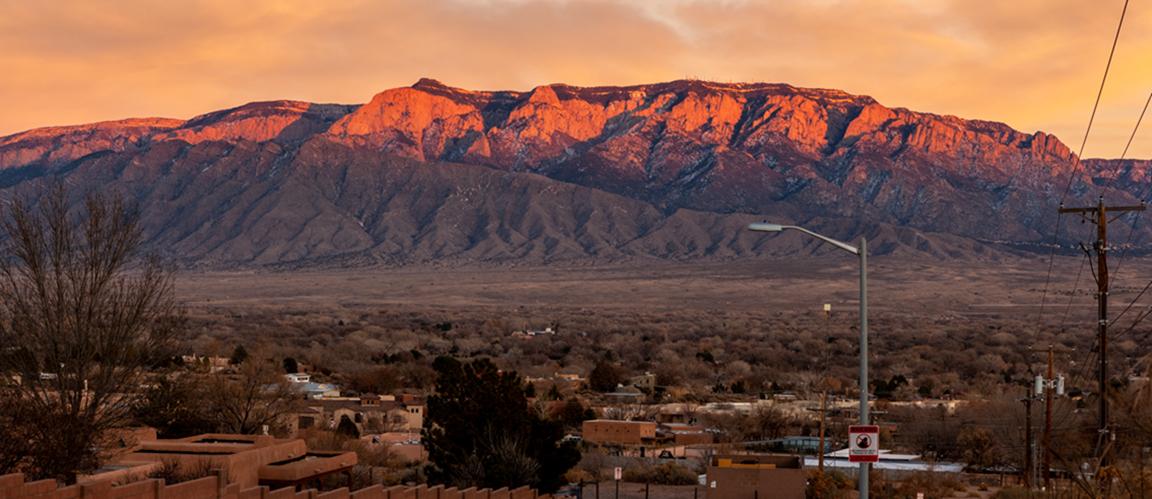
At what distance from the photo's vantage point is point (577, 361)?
116 meters

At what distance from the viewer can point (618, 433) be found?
7331cm

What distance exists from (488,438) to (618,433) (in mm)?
24780

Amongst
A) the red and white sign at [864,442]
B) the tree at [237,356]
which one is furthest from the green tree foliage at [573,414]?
the red and white sign at [864,442]

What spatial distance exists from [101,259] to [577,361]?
7687cm

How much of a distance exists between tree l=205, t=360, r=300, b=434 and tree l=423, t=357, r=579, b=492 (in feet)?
39.2

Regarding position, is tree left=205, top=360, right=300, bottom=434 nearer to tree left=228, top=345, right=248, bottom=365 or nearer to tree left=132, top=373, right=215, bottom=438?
tree left=132, top=373, right=215, bottom=438

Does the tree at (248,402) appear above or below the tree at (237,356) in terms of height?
above

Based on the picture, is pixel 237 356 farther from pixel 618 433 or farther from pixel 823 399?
pixel 823 399

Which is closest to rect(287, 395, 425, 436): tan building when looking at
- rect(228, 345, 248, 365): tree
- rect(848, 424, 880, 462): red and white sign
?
rect(228, 345, 248, 365): tree

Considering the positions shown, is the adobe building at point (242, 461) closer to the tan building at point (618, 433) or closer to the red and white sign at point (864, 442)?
the red and white sign at point (864, 442)

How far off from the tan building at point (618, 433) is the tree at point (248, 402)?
14.7 metres

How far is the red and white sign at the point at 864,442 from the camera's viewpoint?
900 inches

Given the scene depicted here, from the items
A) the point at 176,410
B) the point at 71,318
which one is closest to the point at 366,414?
the point at 176,410

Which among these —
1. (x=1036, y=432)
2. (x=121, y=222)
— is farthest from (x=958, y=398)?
(x=121, y=222)
